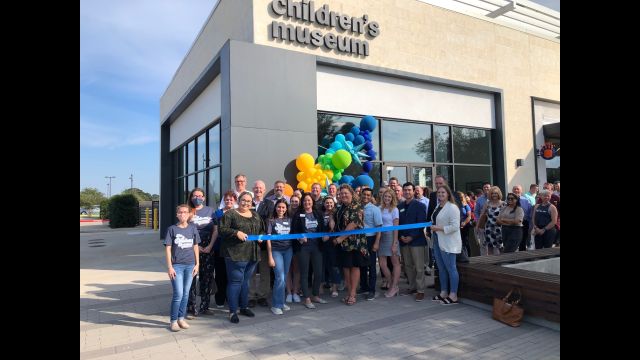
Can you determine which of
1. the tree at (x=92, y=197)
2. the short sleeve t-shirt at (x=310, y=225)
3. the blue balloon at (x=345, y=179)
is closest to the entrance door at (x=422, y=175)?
the blue balloon at (x=345, y=179)

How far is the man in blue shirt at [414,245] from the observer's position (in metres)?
6.18

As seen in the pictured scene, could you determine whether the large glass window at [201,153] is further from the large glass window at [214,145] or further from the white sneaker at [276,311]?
the white sneaker at [276,311]

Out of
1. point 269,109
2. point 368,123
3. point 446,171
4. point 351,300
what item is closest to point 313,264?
point 351,300

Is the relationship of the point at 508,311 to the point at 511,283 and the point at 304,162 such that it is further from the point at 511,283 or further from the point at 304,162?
the point at 304,162

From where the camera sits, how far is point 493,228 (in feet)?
25.6

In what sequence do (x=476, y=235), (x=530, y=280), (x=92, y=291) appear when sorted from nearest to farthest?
(x=530, y=280)
(x=92, y=291)
(x=476, y=235)

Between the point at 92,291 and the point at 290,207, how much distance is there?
4320 mm

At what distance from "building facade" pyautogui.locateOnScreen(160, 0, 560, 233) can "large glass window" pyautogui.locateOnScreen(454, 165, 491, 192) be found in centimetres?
6
